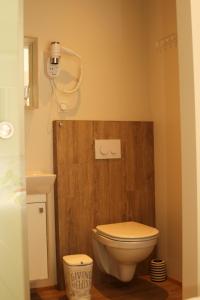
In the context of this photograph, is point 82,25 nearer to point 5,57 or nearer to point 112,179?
point 112,179

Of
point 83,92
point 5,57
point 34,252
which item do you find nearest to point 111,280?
point 34,252

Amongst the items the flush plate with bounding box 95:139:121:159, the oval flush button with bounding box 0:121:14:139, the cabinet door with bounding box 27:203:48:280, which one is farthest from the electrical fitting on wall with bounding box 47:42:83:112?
the oval flush button with bounding box 0:121:14:139

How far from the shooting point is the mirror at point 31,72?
2.66 m

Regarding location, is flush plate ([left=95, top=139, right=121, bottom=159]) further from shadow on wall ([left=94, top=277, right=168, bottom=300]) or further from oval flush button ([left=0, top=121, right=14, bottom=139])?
oval flush button ([left=0, top=121, right=14, bottom=139])

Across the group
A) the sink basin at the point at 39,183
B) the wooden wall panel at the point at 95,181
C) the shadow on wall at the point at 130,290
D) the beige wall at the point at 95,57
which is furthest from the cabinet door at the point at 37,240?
the shadow on wall at the point at 130,290

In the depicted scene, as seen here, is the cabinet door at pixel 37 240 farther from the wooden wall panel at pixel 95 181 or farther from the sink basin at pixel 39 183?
the wooden wall panel at pixel 95 181

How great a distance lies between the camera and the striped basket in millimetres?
2795

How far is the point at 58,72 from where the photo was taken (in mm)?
2693

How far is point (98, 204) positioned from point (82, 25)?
1489 millimetres

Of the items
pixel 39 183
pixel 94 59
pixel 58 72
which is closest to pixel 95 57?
pixel 94 59

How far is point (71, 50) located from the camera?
108 inches

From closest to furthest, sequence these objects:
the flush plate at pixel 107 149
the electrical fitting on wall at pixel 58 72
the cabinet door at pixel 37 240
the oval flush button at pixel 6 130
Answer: the oval flush button at pixel 6 130
the cabinet door at pixel 37 240
the electrical fitting on wall at pixel 58 72
the flush plate at pixel 107 149

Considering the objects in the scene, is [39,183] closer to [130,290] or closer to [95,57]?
[130,290]

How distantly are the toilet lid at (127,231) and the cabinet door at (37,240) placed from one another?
1.42 feet
